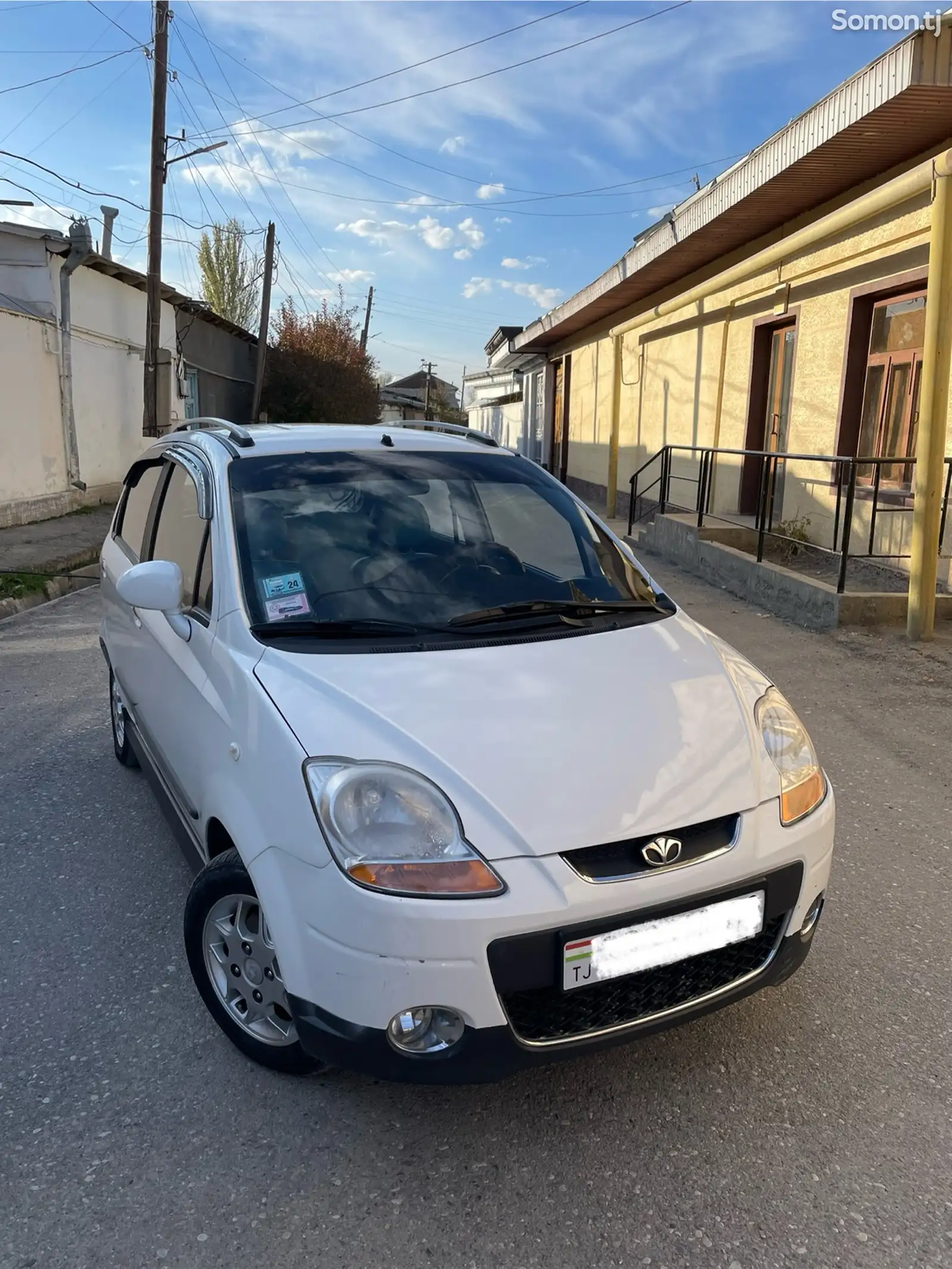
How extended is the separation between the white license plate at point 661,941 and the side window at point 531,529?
134 centimetres

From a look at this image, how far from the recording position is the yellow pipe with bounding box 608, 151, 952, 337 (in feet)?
22.9

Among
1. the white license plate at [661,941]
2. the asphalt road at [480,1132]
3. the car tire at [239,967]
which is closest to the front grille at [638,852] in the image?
the white license plate at [661,941]

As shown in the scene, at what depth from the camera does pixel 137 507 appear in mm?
4344

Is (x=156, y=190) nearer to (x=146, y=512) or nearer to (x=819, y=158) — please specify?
(x=819, y=158)

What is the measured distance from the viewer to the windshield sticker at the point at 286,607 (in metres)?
2.71

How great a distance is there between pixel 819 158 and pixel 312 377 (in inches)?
1208

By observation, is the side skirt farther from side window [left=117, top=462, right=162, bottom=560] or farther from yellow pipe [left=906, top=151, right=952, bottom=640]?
yellow pipe [left=906, top=151, right=952, bottom=640]

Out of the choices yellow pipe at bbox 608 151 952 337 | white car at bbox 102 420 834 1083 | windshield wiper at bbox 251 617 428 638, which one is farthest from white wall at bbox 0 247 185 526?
windshield wiper at bbox 251 617 428 638

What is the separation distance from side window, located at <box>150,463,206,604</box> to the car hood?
787 mm

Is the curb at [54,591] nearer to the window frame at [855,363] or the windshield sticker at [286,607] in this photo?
the windshield sticker at [286,607]

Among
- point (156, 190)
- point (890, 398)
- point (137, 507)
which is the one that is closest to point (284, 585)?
point (137, 507)

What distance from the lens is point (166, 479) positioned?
383 cm

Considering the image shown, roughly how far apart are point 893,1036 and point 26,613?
26.9ft

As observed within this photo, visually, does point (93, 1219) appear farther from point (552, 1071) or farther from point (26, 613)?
point (26, 613)
